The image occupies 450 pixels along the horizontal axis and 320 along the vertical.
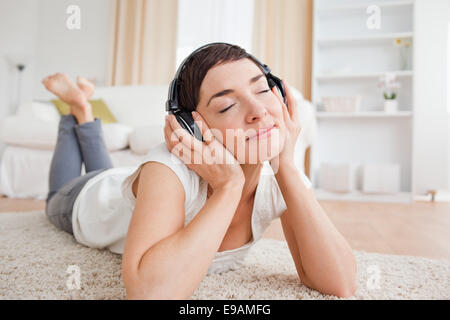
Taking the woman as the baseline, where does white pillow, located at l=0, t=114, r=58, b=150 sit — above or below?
above

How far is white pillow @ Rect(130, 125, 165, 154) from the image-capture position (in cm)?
242

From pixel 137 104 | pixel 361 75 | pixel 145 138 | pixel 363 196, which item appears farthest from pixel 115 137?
pixel 361 75

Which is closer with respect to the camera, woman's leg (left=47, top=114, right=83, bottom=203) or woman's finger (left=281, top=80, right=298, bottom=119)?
woman's finger (left=281, top=80, right=298, bottom=119)

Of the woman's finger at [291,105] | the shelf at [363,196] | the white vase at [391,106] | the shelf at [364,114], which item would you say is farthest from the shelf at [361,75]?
the woman's finger at [291,105]

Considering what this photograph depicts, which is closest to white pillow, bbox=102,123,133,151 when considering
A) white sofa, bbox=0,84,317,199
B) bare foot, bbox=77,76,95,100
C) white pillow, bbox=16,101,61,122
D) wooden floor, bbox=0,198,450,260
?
white sofa, bbox=0,84,317,199

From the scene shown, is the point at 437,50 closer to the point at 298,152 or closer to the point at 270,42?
the point at 270,42

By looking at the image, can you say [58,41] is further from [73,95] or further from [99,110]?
[73,95]

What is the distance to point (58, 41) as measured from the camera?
4656 millimetres

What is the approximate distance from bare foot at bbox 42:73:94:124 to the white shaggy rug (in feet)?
1.74

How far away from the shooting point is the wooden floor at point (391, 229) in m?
1.32

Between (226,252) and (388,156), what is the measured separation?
3.29 meters

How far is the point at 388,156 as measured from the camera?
3.65 meters

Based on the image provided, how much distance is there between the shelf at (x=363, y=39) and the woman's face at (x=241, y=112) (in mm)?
3200

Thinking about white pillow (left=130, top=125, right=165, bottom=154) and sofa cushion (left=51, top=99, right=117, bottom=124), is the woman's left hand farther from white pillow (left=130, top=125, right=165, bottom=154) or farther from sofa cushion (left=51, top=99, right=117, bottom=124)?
sofa cushion (left=51, top=99, right=117, bottom=124)
